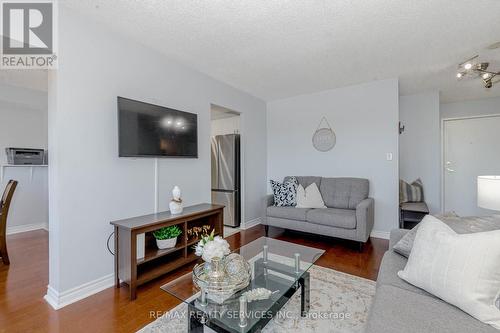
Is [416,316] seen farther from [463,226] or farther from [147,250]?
[147,250]

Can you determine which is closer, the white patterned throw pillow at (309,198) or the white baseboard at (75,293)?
the white baseboard at (75,293)

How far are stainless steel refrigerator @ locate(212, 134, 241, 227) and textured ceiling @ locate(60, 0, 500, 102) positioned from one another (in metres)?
1.21

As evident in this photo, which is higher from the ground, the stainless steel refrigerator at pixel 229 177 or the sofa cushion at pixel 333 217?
the stainless steel refrigerator at pixel 229 177

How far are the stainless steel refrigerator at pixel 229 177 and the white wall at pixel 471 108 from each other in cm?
403

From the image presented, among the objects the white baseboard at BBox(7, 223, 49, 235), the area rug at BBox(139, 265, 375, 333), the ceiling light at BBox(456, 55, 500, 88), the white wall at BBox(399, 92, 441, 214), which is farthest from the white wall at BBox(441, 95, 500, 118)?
the white baseboard at BBox(7, 223, 49, 235)

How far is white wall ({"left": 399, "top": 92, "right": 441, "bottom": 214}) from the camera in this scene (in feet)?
12.8

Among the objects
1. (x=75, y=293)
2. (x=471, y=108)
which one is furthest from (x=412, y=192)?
(x=75, y=293)

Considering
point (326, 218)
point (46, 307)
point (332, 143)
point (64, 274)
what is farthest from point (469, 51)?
point (46, 307)

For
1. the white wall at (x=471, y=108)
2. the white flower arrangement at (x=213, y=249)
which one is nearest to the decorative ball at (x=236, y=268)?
the white flower arrangement at (x=213, y=249)

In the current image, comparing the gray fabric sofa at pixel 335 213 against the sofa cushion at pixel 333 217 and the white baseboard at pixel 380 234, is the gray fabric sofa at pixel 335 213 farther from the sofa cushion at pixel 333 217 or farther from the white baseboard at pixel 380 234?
the white baseboard at pixel 380 234

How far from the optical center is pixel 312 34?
7.29ft

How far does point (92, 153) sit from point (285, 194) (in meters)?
2.59

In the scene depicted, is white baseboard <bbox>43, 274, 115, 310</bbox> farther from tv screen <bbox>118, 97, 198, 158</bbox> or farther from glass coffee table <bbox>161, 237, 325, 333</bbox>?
tv screen <bbox>118, 97, 198, 158</bbox>

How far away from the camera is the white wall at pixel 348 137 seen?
11.4 feet
